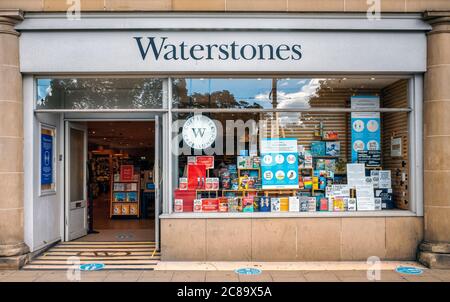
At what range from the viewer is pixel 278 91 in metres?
7.47

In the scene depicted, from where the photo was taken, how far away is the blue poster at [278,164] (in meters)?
7.50

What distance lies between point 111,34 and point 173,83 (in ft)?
4.47

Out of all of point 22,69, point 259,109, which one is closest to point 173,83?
point 259,109

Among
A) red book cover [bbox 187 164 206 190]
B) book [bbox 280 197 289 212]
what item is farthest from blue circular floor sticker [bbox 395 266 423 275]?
red book cover [bbox 187 164 206 190]

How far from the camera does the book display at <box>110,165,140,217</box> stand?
11.4 m

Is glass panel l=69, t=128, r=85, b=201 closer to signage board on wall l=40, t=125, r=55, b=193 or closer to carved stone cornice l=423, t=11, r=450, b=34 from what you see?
signage board on wall l=40, t=125, r=55, b=193

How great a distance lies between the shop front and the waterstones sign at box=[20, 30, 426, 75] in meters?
0.02

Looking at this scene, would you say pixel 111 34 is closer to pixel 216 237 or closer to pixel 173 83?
pixel 173 83

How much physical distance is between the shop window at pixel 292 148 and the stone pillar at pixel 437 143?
1.63ft

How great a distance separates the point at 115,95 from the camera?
290 inches

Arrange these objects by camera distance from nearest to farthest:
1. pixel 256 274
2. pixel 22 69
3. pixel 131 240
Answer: pixel 256 274
pixel 22 69
pixel 131 240

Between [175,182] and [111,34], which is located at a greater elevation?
[111,34]

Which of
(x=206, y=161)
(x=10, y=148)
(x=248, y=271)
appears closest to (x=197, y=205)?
(x=206, y=161)

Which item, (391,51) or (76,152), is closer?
(391,51)
